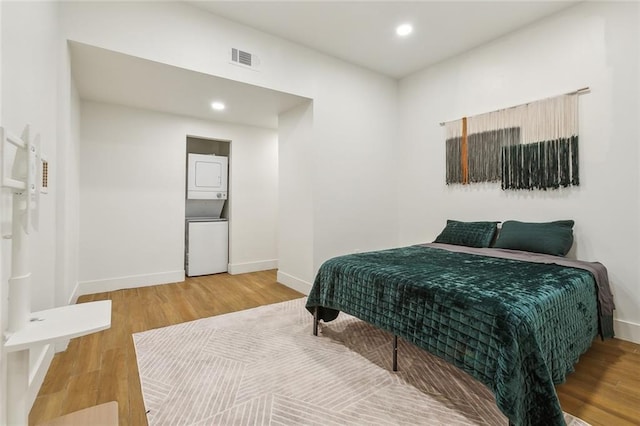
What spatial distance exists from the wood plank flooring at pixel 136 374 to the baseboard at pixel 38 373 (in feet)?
0.11

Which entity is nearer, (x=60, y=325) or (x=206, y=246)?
(x=60, y=325)

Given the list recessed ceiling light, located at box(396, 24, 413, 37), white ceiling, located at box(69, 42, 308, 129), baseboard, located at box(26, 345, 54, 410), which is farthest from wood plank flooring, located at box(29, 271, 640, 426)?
recessed ceiling light, located at box(396, 24, 413, 37)

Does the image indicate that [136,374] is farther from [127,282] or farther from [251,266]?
[251,266]

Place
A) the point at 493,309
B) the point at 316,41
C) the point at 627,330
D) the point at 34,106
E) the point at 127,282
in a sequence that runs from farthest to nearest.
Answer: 1. the point at 127,282
2. the point at 316,41
3. the point at 627,330
4. the point at 34,106
5. the point at 493,309

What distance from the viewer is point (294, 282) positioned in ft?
12.7

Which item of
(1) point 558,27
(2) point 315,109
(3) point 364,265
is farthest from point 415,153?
(3) point 364,265

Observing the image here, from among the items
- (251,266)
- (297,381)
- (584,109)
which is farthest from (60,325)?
(584,109)

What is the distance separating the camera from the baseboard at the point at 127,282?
3566mm

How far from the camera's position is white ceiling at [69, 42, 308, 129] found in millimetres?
2676

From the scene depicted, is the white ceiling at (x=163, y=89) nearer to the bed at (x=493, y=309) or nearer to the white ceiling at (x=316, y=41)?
the white ceiling at (x=316, y=41)

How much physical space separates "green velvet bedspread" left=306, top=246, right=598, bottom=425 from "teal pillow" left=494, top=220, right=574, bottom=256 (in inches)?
20.4

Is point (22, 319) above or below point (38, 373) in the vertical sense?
above

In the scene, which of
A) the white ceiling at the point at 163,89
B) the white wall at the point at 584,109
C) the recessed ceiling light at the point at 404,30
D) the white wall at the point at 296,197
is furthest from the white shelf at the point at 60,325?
the white wall at the point at 584,109

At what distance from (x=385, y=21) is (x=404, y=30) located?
28cm
